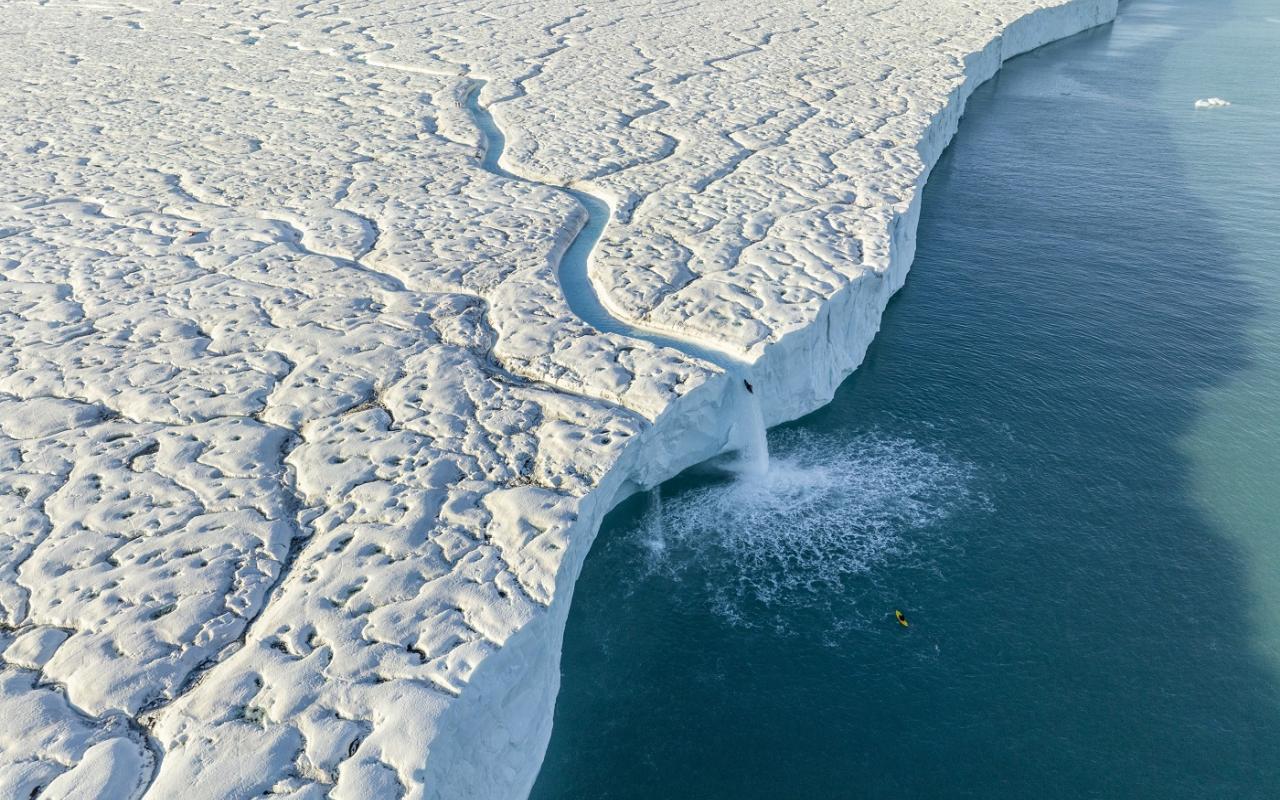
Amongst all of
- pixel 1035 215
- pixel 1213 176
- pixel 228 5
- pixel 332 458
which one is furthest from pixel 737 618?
pixel 228 5

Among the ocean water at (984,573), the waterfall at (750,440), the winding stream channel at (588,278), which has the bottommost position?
the ocean water at (984,573)

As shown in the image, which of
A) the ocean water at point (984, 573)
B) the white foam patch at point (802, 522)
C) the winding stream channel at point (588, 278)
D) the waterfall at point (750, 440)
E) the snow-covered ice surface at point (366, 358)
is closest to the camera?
the snow-covered ice surface at point (366, 358)

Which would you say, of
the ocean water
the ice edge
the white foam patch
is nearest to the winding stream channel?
the ice edge

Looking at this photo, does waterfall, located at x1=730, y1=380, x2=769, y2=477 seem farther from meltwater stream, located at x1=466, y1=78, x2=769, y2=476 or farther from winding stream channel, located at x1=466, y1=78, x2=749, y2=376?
winding stream channel, located at x1=466, y1=78, x2=749, y2=376

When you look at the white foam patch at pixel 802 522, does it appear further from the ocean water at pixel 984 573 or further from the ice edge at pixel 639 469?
the ice edge at pixel 639 469

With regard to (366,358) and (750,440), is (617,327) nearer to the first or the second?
(750,440)

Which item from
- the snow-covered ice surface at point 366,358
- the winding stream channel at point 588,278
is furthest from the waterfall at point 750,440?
the winding stream channel at point 588,278
